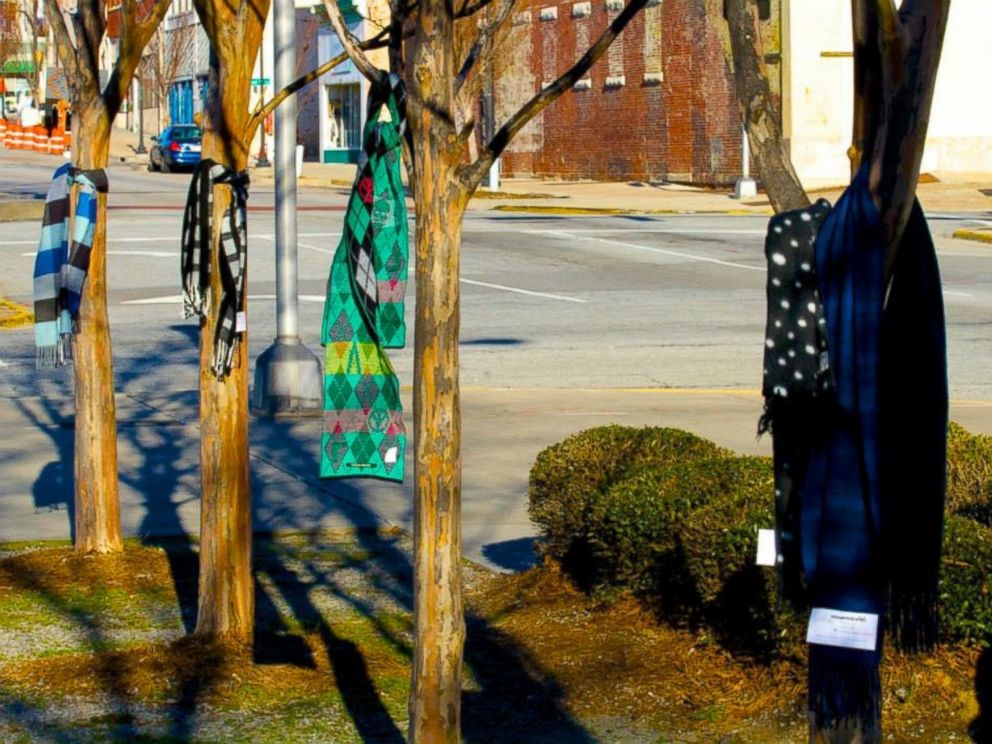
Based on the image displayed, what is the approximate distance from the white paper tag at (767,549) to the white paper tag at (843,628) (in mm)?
233

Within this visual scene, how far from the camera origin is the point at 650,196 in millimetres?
39250

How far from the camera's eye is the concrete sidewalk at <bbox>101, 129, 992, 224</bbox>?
3438cm

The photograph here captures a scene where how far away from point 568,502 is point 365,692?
149 centimetres

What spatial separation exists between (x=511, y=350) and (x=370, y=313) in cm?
1055

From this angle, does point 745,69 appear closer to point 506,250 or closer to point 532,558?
point 532,558

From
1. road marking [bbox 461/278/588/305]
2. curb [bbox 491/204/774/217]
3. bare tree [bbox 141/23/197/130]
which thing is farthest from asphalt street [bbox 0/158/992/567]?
bare tree [bbox 141/23/197/130]

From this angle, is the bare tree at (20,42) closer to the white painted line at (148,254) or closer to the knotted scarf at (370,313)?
the white painted line at (148,254)

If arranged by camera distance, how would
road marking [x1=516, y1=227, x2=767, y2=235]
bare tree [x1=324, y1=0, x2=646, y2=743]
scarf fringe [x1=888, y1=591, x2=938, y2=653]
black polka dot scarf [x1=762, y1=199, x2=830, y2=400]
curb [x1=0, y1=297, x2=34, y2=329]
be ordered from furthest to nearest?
road marking [x1=516, y1=227, x2=767, y2=235] < curb [x1=0, y1=297, x2=34, y2=329] < scarf fringe [x1=888, y1=591, x2=938, y2=653] < bare tree [x1=324, y1=0, x2=646, y2=743] < black polka dot scarf [x1=762, y1=199, x2=830, y2=400]

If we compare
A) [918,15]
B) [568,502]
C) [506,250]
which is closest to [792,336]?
[918,15]

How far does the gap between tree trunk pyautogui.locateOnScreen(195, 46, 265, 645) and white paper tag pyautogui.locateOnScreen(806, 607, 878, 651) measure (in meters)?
3.20

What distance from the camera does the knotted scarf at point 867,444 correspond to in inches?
143

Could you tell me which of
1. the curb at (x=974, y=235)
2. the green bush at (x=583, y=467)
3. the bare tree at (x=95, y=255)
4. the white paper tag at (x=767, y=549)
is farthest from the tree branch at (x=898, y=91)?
the curb at (x=974, y=235)

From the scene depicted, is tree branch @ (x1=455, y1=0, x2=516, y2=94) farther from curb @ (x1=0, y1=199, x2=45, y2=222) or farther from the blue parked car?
the blue parked car

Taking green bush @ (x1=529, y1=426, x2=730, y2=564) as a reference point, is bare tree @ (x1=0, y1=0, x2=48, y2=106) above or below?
above
